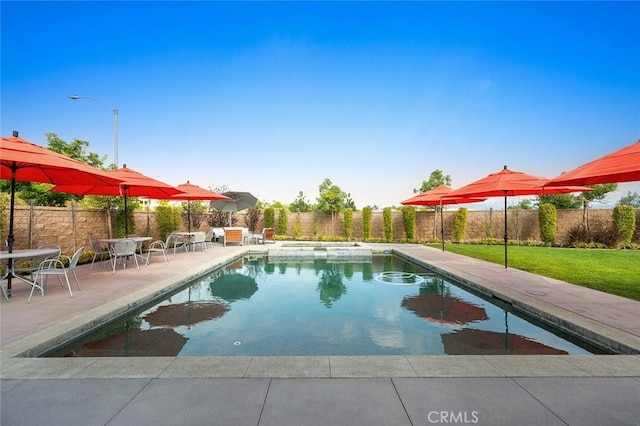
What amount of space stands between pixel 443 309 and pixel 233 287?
4917mm

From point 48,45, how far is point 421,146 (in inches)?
747

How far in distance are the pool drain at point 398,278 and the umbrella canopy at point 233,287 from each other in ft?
11.6

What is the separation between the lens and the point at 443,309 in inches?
224

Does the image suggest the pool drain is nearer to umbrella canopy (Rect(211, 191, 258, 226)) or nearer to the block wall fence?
the block wall fence

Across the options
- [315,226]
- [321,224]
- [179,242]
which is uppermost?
[321,224]

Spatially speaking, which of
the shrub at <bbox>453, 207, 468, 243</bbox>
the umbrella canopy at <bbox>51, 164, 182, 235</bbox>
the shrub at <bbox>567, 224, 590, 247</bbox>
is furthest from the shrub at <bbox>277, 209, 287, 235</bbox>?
the shrub at <bbox>567, 224, 590, 247</bbox>

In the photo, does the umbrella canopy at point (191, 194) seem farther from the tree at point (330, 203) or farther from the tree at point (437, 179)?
the tree at point (437, 179)

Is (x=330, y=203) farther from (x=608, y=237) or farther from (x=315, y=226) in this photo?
(x=608, y=237)

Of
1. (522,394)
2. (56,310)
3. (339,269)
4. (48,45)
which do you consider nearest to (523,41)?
(339,269)

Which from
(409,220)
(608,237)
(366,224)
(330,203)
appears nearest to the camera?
(608,237)

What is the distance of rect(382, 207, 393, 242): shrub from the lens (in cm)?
1945

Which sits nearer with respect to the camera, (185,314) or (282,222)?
(185,314)

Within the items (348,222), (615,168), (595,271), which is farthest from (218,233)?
(615,168)

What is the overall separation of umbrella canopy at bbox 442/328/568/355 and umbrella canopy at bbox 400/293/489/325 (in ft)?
1.85
